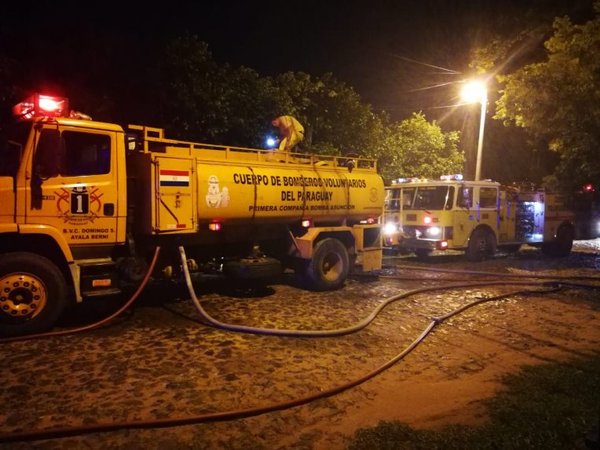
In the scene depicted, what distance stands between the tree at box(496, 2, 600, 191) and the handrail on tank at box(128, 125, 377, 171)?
25.3ft

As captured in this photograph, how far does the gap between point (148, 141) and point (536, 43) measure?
16901 millimetres

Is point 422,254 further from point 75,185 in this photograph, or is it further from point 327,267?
point 75,185

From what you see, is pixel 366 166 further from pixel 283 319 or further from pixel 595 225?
pixel 595 225

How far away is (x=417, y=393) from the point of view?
16.9 ft

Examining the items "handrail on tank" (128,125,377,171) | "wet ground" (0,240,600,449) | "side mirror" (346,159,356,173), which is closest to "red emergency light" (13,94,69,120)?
"handrail on tank" (128,125,377,171)

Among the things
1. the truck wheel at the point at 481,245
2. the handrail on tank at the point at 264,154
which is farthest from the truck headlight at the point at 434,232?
the handrail on tank at the point at 264,154

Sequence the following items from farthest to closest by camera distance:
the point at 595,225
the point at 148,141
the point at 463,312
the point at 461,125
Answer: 1. the point at 461,125
2. the point at 595,225
3. the point at 463,312
4. the point at 148,141

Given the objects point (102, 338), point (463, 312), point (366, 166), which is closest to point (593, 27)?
point (366, 166)

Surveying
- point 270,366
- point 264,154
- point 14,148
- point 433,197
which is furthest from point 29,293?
point 433,197

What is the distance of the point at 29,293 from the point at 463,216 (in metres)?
11.7

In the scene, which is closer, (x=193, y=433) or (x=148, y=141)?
(x=193, y=433)

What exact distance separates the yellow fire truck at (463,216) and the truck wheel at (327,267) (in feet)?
8.64

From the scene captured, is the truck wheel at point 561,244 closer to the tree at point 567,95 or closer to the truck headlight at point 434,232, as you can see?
the tree at point 567,95

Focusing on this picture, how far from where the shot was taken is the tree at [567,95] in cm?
1466
